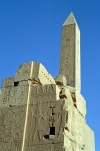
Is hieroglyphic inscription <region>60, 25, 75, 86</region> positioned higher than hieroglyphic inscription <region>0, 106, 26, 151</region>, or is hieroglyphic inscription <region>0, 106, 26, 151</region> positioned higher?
hieroglyphic inscription <region>60, 25, 75, 86</region>

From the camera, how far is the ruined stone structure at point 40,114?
6.46m

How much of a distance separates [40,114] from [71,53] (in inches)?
366

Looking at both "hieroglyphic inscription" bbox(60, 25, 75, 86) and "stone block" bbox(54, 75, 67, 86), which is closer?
"stone block" bbox(54, 75, 67, 86)

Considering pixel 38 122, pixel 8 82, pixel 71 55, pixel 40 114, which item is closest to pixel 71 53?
pixel 71 55

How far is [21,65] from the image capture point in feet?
24.9

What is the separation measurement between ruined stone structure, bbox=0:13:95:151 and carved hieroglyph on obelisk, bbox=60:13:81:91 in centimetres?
664

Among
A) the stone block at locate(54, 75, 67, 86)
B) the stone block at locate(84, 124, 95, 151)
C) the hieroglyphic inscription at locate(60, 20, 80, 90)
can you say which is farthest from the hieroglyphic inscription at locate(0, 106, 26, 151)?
the hieroglyphic inscription at locate(60, 20, 80, 90)

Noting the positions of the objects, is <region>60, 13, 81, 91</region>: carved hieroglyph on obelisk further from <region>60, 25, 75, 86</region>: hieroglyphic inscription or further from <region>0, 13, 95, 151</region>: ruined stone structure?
<region>0, 13, 95, 151</region>: ruined stone structure

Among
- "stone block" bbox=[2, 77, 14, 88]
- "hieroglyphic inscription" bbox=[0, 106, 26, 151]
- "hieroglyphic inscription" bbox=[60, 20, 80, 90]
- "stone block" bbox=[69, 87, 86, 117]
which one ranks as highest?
"hieroglyphic inscription" bbox=[60, 20, 80, 90]

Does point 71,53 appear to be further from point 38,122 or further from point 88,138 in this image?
point 38,122

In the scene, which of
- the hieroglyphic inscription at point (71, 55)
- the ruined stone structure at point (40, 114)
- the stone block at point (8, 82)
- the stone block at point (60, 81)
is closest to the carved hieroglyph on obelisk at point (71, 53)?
the hieroglyphic inscription at point (71, 55)

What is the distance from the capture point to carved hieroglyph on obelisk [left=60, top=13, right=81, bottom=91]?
14.8 metres

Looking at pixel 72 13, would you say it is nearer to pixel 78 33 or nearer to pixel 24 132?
pixel 78 33

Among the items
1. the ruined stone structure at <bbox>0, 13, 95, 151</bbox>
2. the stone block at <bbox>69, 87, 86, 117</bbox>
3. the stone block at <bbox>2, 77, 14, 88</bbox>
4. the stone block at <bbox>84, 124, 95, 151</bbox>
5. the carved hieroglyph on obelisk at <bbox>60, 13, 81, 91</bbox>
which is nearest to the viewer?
the ruined stone structure at <bbox>0, 13, 95, 151</bbox>
